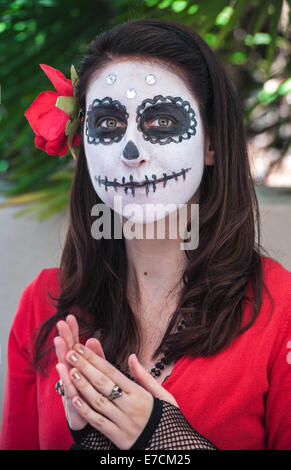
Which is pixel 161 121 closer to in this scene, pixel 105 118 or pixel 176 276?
pixel 105 118

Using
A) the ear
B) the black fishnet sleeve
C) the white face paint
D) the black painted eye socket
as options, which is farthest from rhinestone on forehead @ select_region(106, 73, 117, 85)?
the black fishnet sleeve

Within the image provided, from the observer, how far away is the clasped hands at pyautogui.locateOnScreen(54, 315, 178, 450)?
37.4 inches

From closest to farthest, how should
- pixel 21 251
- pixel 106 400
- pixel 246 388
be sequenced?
1. pixel 106 400
2. pixel 246 388
3. pixel 21 251

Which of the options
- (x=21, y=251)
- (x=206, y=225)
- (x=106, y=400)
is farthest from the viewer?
(x=21, y=251)

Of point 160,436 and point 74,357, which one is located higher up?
point 74,357

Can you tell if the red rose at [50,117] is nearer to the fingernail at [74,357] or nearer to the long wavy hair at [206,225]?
the long wavy hair at [206,225]

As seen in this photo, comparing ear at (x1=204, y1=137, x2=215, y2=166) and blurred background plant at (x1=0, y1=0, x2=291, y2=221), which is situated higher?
blurred background plant at (x1=0, y1=0, x2=291, y2=221)

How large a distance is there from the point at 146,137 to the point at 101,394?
53 cm

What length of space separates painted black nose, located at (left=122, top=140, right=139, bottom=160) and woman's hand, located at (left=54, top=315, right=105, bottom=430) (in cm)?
36

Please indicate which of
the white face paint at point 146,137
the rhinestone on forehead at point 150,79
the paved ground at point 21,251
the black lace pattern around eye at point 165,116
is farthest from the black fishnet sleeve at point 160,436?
the paved ground at point 21,251

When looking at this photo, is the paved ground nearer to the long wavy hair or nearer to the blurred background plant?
the blurred background plant

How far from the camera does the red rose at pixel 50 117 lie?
53.2 inches

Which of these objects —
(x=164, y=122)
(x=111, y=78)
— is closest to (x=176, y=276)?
(x=164, y=122)

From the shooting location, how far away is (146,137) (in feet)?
3.90
